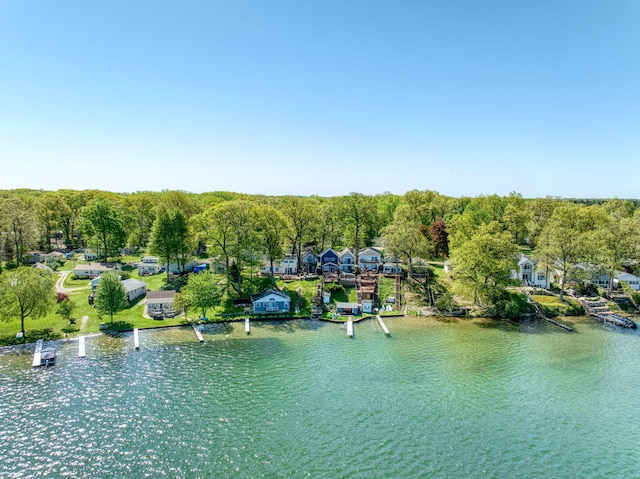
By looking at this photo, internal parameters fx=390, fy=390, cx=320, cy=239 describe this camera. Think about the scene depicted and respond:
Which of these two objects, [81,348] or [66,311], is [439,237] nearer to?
[81,348]

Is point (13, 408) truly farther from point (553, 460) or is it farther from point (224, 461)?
point (553, 460)

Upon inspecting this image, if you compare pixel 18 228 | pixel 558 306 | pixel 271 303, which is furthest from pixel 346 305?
pixel 18 228

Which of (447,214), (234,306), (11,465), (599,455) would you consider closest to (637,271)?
(447,214)

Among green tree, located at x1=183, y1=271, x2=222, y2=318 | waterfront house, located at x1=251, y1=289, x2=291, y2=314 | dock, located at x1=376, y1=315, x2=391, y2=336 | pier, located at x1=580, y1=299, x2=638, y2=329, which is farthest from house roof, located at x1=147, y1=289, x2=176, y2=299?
pier, located at x1=580, y1=299, x2=638, y2=329

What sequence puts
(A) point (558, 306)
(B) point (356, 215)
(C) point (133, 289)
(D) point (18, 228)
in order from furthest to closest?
(B) point (356, 215)
(D) point (18, 228)
(A) point (558, 306)
(C) point (133, 289)

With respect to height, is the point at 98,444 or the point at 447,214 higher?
the point at 447,214

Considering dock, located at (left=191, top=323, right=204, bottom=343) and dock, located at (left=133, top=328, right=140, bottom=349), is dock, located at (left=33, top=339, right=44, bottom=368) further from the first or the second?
dock, located at (left=191, top=323, right=204, bottom=343)

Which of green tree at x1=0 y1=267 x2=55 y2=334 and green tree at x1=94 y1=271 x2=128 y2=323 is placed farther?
green tree at x1=94 y1=271 x2=128 y2=323
